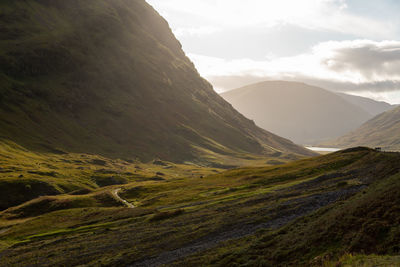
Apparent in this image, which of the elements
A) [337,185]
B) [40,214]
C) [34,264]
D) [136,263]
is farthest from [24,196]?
[337,185]

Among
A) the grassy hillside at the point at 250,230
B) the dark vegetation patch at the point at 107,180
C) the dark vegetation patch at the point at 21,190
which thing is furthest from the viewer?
the dark vegetation patch at the point at 107,180

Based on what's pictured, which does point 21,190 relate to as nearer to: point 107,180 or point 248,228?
point 107,180

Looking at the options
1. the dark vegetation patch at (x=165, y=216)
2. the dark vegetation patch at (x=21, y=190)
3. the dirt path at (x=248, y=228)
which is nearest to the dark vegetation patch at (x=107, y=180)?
the dark vegetation patch at (x=21, y=190)

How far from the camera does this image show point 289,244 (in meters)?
30.0

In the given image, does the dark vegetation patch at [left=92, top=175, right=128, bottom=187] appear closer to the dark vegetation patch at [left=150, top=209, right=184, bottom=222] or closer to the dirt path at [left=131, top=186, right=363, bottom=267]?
the dark vegetation patch at [left=150, top=209, right=184, bottom=222]

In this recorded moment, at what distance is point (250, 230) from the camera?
41906mm

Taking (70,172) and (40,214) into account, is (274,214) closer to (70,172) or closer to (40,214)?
(40,214)

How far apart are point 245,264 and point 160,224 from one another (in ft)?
110

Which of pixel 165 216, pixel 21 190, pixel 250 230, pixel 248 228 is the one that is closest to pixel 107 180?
pixel 21 190

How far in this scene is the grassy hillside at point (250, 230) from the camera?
26812 millimetres

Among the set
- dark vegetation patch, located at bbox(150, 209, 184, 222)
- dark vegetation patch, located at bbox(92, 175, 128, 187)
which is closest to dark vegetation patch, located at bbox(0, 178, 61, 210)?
dark vegetation patch, located at bbox(92, 175, 128, 187)

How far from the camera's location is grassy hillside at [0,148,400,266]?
26.8 m

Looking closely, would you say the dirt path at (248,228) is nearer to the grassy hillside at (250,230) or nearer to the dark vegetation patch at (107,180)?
the grassy hillside at (250,230)

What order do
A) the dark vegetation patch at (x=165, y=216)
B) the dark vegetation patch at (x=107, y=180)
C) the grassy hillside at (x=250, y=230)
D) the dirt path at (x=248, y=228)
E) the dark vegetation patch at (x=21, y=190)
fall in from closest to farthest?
the grassy hillside at (x=250, y=230)
the dirt path at (x=248, y=228)
the dark vegetation patch at (x=165, y=216)
the dark vegetation patch at (x=21, y=190)
the dark vegetation patch at (x=107, y=180)
